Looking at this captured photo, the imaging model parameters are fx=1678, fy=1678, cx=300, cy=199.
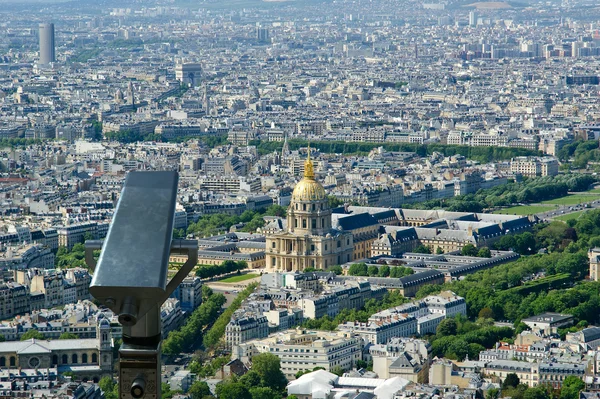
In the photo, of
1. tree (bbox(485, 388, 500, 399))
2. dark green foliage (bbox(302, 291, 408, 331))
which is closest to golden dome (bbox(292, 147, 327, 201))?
dark green foliage (bbox(302, 291, 408, 331))

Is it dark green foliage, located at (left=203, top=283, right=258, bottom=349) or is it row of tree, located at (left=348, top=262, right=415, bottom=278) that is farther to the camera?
row of tree, located at (left=348, top=262, right=415, bottom=278)

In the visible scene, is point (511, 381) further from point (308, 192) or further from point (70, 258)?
point (70, 258)

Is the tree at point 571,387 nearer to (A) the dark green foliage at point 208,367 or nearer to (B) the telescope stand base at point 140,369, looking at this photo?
(A) the dark green foliage at point 208,367

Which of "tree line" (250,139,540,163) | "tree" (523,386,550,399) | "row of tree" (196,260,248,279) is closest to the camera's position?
"tree" (523,386,550,399)

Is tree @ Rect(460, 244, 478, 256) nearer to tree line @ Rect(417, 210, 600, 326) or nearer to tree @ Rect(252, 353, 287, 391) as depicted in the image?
tree line @ Rect(417, 210, 600, 326)

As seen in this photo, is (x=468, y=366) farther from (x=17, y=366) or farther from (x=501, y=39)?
(x=501, y=39)

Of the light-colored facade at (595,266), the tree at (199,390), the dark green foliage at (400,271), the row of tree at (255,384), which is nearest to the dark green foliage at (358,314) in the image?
the dark green foliage at (400,271)

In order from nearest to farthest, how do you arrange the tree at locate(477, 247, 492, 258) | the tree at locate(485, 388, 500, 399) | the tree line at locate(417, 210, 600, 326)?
1. the tree at locate(485, 388, 500, 399)
2. the tree line at locate(417, 210, 600, 326)
3. the tree at locate(477, 247, 492, 258)

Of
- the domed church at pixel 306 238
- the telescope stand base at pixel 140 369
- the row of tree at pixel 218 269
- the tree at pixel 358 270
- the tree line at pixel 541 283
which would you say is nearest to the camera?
the telescope stand base at pixel 140 369
